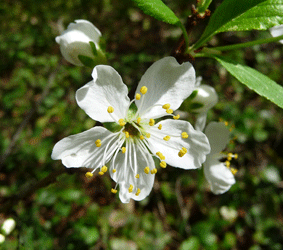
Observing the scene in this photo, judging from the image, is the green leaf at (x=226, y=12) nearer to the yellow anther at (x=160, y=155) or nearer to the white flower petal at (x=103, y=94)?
the white flower petal at (x=103, y=94)

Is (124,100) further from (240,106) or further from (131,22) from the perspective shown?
(131,22)

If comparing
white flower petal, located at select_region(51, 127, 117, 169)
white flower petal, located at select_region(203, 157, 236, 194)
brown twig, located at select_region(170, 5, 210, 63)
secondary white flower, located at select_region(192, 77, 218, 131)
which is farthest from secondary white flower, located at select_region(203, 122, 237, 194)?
white flower petal, located at select_region(51, 127, 117, 169)

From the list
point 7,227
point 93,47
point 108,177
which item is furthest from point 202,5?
point 108,177

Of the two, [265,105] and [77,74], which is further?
[265,105]

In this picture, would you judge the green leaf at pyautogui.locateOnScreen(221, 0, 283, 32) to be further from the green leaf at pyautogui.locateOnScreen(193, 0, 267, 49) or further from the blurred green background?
the blurred green background

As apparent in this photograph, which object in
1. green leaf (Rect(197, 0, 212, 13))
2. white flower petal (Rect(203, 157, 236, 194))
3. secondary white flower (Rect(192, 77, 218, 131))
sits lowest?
white flower petal (Rect(203, 157, 236, 194))

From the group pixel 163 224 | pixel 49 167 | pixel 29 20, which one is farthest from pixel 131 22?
pixel 163 224

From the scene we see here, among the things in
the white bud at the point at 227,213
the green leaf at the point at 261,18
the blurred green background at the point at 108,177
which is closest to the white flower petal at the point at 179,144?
the green leaf at the point at 261,18
